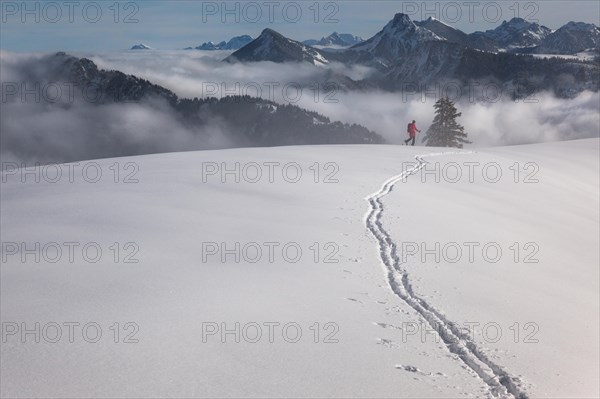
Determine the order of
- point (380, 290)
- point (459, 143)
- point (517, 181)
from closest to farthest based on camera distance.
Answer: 1. point (380, 290)
2. point (517, 181)
3. point (459, 143)

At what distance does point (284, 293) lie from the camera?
7148 mm

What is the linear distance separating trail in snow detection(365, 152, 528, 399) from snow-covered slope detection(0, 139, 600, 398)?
3cm

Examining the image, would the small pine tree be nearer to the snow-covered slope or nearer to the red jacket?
the red jacket

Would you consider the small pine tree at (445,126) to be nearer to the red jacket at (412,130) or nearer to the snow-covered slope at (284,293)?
the red jacket at (412,130)

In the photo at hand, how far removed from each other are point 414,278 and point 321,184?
293 inches

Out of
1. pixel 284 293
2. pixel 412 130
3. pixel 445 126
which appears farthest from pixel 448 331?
pixel 445 126

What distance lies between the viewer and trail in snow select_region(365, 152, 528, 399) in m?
5.41

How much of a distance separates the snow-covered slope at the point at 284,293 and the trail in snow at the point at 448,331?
1.2 inches

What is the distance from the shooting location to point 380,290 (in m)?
7.57

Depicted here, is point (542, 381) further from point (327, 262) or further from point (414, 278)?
point (327, 262)

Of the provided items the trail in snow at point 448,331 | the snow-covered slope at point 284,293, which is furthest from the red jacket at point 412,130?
the trail in snow at point 448,331

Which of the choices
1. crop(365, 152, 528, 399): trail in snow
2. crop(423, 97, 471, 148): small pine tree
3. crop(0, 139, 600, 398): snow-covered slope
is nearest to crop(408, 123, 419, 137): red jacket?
crop(423, 97, 471, 148): small pine tree

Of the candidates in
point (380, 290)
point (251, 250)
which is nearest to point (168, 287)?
point (251, 250)

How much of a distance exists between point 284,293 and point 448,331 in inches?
79.7
